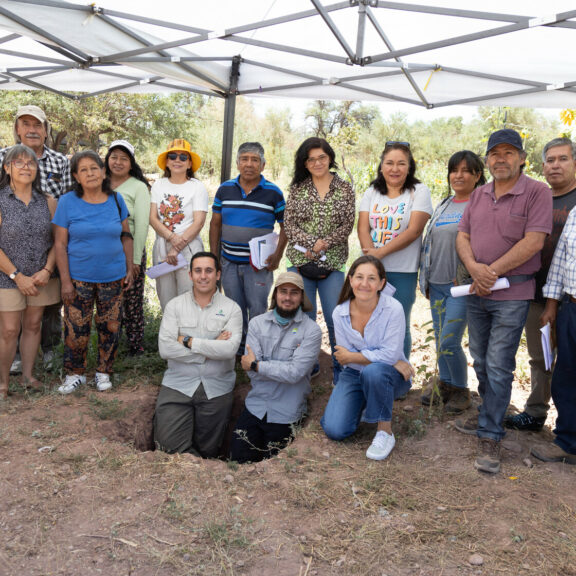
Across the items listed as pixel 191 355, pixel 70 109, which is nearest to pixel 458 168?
pixel 191 355

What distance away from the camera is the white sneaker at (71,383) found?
4176mm

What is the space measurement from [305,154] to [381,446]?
2.36 m

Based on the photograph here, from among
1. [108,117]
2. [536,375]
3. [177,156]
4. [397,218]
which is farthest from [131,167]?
[108,117]

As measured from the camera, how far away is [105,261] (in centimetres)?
410

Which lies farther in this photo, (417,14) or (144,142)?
(144,142)

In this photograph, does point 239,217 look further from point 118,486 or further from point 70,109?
point 70,109

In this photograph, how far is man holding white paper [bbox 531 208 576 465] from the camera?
A: 3.14m

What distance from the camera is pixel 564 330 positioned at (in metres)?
3.20

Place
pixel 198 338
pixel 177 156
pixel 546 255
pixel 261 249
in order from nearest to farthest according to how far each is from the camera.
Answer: pixel 546 255
pixel 198 338
pixel 261 249
pixel 177 156

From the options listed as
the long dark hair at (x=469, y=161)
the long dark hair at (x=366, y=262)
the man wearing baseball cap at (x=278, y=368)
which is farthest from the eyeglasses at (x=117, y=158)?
the long dark hair at (x=469, y=161)

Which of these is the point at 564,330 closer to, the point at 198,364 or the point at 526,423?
the point at 526,423

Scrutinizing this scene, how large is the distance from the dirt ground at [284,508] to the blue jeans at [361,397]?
132 millimetres

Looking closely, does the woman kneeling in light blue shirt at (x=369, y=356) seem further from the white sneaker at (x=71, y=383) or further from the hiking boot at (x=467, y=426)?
the white sneaker at (x=71, y=383)

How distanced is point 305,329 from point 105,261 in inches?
66.8
